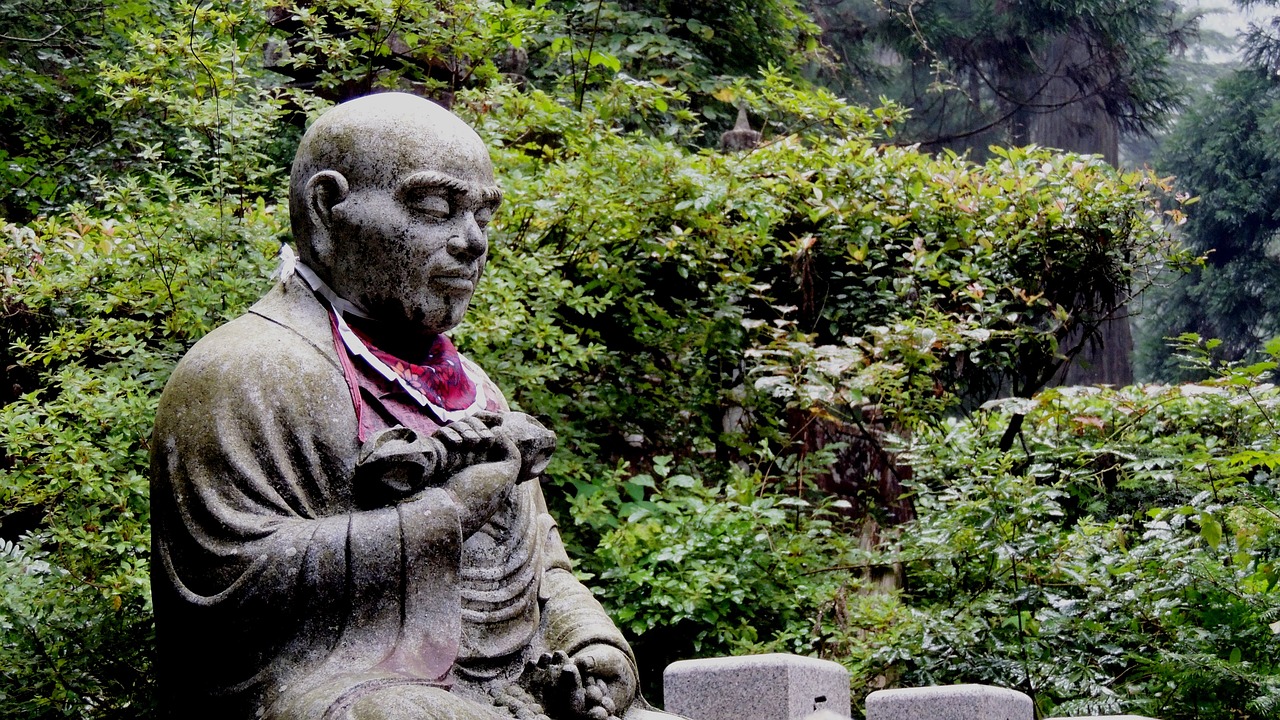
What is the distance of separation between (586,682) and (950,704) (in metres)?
Answer: 2.01

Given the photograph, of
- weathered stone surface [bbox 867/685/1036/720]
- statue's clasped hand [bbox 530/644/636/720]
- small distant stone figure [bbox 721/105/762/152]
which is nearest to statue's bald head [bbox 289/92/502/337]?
statue's clasped hand [bbox 530/644/636/720]

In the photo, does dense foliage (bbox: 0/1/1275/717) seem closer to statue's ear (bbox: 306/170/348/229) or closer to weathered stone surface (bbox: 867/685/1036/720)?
weathered stone surface (bbox: 867/685/1036/720)

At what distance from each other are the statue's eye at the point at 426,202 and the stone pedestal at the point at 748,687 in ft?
7.64

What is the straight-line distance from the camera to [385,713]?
9.41 feet

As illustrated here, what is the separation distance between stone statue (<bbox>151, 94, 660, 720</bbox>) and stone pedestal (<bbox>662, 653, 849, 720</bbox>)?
140cm

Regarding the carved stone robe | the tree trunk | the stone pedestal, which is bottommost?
the stone pedestal

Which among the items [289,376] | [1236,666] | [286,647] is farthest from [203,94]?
[1236,666]

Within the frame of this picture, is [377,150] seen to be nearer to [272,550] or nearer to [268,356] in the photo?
[268,356]

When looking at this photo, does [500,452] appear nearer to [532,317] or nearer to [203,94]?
[532,317]

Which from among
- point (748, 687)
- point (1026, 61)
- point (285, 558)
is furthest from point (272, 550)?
point (1026, 61)

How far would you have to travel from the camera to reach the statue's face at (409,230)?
3.44 m

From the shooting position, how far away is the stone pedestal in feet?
16.2

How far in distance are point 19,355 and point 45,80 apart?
3.54 m

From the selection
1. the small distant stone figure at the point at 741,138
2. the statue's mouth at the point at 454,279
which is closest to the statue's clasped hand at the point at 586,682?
the statue's mouth at the point at 454,279
